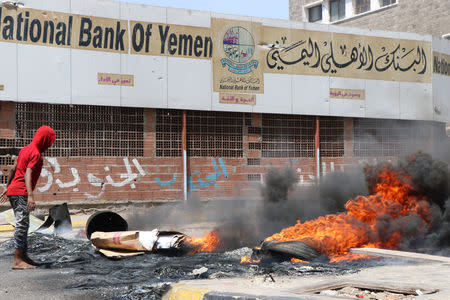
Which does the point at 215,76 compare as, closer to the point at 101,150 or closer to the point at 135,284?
the point at 101,150

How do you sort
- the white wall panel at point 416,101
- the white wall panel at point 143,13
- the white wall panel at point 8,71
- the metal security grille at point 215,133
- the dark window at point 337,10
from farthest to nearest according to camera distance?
the dark window at point 337,10, the white wall panel at point 416,101, the metal security grille at point 215,133, the white wall panel at point 143,13, the white wall panel at point 8,71

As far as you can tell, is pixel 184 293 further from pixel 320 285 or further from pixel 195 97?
pixel 195 97

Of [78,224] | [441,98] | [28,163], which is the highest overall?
[441,98]

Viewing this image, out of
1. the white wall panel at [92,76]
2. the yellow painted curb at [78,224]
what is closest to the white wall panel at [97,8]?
the white wall panel at [92,76]

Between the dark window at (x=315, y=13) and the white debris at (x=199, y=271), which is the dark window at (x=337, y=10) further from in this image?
the white debris at (x=199, y=271)

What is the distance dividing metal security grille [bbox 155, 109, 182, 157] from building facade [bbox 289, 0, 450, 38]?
66.1ft

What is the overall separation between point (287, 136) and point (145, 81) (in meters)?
4.97

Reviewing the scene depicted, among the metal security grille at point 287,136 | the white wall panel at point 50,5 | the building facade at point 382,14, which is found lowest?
the metal security grille at point 287,136

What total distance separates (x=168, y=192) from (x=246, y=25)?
5.70m

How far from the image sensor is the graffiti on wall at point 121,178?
47.4 ft

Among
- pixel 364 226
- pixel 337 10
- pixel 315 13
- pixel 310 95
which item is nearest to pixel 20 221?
pixel 364 226

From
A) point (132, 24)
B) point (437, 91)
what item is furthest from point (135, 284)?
point (437, 91)

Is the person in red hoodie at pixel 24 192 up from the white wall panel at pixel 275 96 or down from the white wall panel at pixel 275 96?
down

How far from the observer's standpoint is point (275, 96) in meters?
17.0
